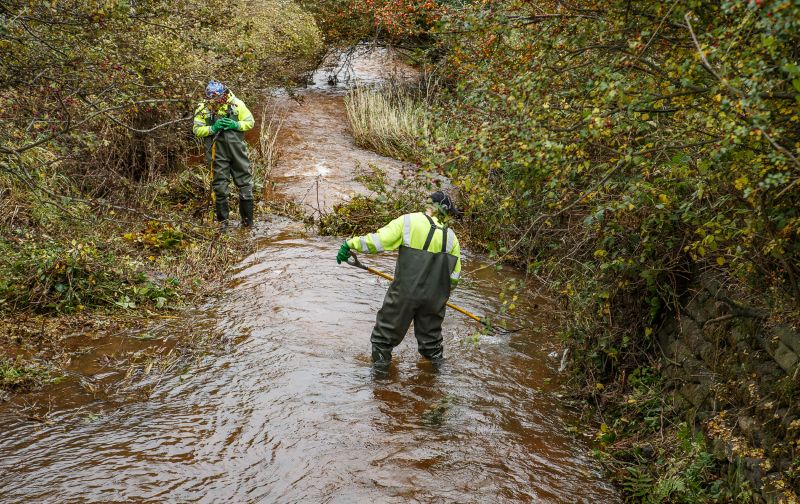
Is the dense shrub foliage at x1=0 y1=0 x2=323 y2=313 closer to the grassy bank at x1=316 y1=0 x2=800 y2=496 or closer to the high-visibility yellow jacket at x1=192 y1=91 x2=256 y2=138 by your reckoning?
the high-visibility yellow jacket at x1=192 y1=91 x2=256 y2=138

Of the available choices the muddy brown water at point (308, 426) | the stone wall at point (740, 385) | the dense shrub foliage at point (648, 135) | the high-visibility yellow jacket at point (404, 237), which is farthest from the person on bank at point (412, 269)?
the stone wall at point (740, 385)

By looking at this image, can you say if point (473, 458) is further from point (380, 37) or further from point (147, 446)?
point (380, 37)

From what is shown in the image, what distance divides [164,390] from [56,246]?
246cm

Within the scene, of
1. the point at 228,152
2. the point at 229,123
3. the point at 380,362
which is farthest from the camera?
the point at 228,152

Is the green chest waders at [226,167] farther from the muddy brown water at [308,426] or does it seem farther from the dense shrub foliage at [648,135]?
the dense shrub foliage at [648,135]

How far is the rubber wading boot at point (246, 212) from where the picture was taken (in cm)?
1020

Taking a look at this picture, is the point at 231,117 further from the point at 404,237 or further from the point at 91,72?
the point at 404,237

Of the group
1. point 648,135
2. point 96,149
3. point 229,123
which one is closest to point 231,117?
point 229,123

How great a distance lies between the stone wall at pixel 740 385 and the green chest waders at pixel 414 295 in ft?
6.76

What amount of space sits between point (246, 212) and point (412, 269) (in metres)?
4.86

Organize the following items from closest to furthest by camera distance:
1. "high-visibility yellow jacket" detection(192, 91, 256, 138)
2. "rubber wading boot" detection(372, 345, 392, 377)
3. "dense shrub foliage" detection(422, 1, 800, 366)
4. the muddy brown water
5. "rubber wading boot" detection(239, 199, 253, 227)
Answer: "dense shrub foliage" detection(422, 1, 800, 366)
the muddy brown water
"rubber wading boot" detection(372, 345, 392, 377)
"high-visibility yellow jacket" detection(192, 91, 256, 138)
"rubber wading boot" detection(239, 199, 253, 227)

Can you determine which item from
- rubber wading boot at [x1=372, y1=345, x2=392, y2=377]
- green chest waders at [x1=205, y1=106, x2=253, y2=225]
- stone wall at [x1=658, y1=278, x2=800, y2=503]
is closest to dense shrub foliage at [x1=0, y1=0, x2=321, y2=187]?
green chest waders at [x1=205, y1=106, x2=253, y2=225]

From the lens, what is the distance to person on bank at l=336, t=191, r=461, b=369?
6.14 meters

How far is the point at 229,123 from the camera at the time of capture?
9.66 metres
